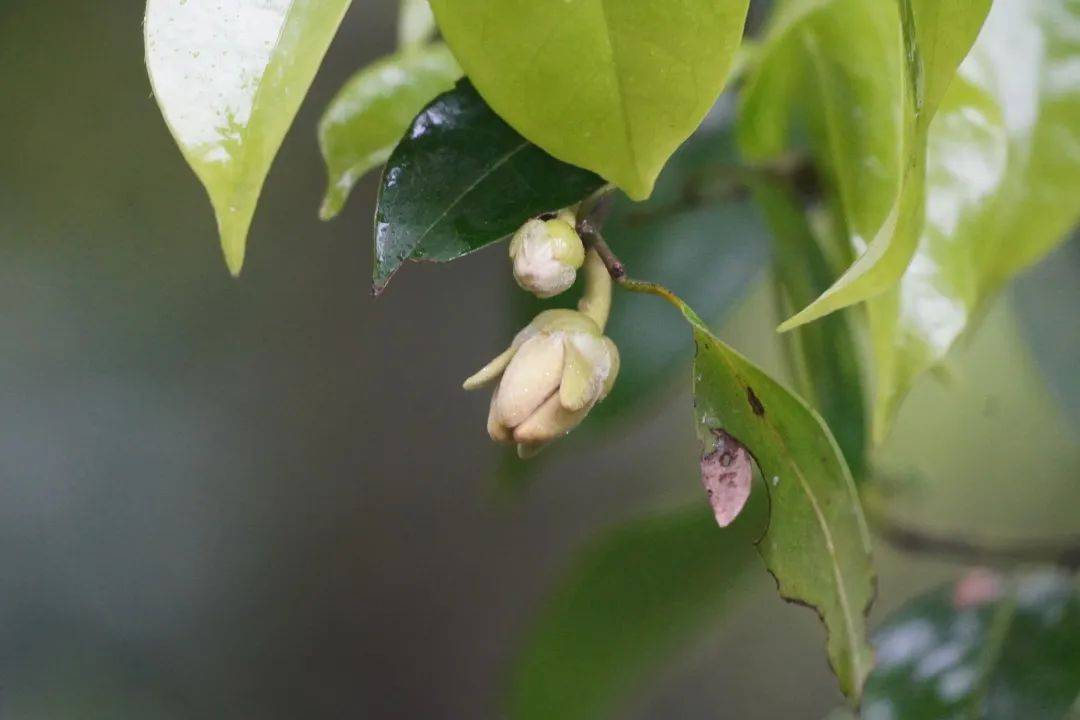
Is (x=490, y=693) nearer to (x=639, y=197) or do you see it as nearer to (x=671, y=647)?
(x=671, y=647)

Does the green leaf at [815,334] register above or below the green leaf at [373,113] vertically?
below

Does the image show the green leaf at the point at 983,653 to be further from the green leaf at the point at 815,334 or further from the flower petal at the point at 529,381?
the flower petal at the point at 529,381

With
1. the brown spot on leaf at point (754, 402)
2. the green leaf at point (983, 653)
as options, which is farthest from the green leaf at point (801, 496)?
the green leaf at point (983, 653)

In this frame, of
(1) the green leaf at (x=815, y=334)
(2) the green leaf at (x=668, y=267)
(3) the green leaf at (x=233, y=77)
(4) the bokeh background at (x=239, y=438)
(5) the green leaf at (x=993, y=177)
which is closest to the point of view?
(3) the green leaf at (x=233, y=77)

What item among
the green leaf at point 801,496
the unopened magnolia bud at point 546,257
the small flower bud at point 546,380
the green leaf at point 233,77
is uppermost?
the green leaf at point 233,77

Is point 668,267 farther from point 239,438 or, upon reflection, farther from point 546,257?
point 239,438

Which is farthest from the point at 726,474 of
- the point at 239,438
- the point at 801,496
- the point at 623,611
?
the point at 239,438

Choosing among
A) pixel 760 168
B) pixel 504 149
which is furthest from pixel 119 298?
pixel 504 149
